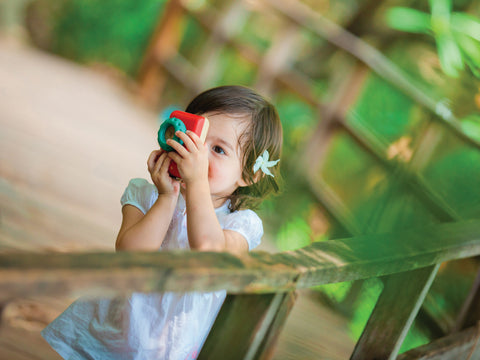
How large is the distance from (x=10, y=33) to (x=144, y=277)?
224 inches

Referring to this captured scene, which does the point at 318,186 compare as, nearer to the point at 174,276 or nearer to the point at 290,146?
the point at 290,146

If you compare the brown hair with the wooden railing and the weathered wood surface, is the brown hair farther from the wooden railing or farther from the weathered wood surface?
the weathered wood surface

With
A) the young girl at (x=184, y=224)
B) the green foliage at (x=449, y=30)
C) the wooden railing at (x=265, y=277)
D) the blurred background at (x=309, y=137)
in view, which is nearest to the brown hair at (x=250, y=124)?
the young girl at (x=184, y=224)

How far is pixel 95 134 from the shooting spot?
9.67 feet

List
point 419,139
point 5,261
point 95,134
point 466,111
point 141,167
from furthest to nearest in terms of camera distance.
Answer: point 95,134 < point 141,167 < point 466,111 < point 419,139 < point 5,261

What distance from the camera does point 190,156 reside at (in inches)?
31.3

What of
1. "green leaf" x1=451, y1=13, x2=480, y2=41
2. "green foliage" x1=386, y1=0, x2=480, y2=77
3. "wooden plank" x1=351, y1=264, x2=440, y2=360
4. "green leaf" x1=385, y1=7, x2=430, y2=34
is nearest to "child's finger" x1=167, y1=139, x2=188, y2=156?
"wooden plank" x1=351, y1=264, x2=440, y2=360

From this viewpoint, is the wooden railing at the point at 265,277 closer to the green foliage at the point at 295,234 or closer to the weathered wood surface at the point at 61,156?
the weathered wood surface at the point at 61,156

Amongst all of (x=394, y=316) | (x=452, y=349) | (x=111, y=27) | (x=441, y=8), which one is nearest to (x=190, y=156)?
(x=394, y=316)

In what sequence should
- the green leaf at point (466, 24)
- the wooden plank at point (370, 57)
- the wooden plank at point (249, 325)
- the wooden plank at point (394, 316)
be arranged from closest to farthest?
the wooden plank at point (249, 325) < the wooden plank at point (394, 316) < the wooden plank at point (370, 57) < the green leaf at point (466, 24)

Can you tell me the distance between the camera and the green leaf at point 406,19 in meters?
3.20

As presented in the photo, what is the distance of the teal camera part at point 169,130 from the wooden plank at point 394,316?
19.5 inches

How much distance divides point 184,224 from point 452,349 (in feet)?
2.14

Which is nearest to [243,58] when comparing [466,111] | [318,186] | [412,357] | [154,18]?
[318,186]
